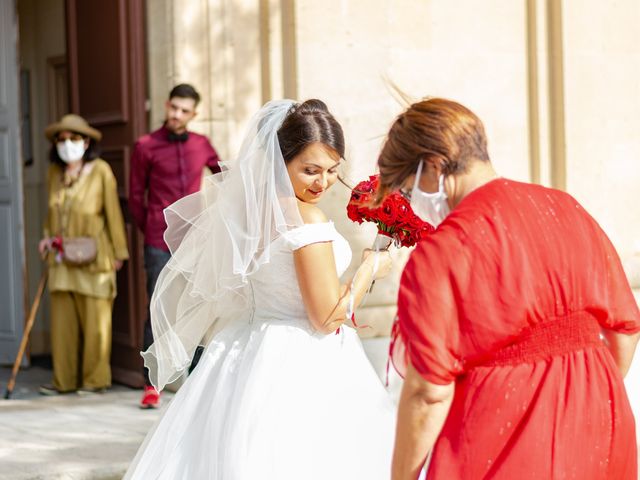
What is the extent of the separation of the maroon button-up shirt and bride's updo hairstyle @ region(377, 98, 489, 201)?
444cm

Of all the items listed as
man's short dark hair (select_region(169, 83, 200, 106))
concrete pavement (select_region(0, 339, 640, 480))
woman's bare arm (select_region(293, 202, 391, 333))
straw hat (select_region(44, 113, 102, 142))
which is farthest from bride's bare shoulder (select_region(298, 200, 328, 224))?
straw hat (select_region(44, 113, 102, 142))

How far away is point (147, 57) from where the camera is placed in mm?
7039

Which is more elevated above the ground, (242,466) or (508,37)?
(508,37)

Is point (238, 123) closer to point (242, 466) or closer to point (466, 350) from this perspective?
point (242, 466)

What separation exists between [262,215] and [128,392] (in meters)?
3.87

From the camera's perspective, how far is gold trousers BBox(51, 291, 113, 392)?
283 inches

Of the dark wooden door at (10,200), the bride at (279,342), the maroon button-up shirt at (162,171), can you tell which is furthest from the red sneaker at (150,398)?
the bride at (279,342)

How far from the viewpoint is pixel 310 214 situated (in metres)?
3.61

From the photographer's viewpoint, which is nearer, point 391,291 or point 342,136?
point 342,136

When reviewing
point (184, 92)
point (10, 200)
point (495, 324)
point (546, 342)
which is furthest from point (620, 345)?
point (10, 200)

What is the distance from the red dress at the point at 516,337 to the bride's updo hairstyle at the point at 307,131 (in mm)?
1386

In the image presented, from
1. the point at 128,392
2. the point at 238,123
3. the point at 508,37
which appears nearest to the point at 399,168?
the point at 238,123

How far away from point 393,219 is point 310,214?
290 mm

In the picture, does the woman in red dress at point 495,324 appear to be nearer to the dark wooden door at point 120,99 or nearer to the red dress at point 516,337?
the red dress at point 516,337
